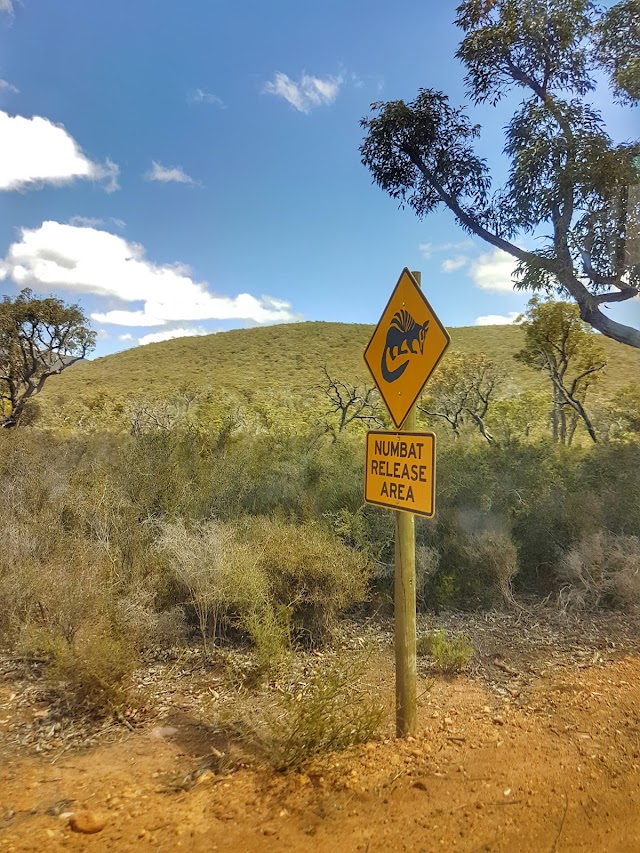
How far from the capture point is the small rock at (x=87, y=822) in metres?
2.57

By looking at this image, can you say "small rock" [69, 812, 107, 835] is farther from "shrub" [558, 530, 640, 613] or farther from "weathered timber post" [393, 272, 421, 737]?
"shrub" [558, 530, 640, 613]

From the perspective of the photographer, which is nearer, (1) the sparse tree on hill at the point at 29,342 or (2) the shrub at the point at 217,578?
(2) the shrub at the point at 217,578

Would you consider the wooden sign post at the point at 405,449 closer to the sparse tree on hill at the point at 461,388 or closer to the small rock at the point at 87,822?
the small rock at the point at 87,822

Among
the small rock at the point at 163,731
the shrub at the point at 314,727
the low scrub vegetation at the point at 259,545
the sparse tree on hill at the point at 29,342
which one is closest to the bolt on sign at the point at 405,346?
the shrub at the point at 314,727

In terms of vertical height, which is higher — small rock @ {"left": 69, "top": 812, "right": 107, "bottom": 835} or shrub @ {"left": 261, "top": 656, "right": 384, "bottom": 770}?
shrub @ {"left": 261, "top": 656, "right": 384, "bottom": 770}

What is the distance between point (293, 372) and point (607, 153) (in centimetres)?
3475

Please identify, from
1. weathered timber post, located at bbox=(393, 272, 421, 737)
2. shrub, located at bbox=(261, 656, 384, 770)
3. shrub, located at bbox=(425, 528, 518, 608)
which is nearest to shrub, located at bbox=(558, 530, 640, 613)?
shrub, located at bbox=(425, 528, 518, 608)

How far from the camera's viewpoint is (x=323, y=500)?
23.9 feet

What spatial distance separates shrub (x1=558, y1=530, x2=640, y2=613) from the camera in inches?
212

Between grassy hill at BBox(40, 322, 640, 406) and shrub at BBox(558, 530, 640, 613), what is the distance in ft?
68.8

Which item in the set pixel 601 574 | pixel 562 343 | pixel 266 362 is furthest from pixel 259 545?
pixel 266 362

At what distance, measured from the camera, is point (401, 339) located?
3.30 m

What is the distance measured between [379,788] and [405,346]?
2.60 meters

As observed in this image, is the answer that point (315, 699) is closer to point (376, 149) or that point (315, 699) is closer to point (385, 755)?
point (385, 755)
